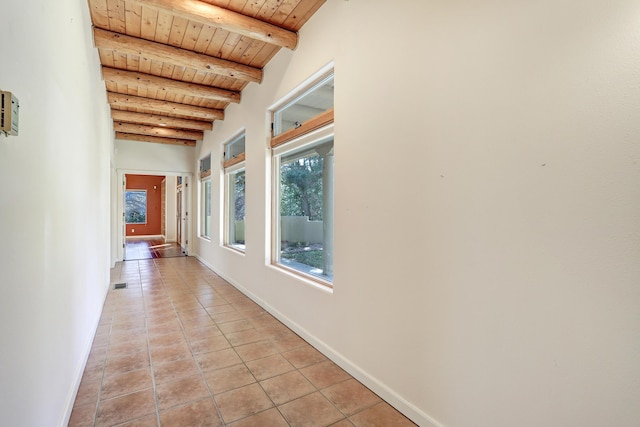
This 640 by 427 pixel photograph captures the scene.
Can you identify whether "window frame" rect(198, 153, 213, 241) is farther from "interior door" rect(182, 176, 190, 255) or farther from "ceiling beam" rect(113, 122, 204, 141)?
"interior door" rect(182, 176, 190, 255)

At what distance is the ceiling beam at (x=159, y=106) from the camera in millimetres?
4789

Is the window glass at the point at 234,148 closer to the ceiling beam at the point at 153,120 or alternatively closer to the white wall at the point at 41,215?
the ceiling beam at the point at 153,120

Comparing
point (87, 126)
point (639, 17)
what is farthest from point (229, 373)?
point (639, 17)

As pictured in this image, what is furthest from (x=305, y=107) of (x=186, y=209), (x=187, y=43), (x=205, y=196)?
(x=186, y=209)

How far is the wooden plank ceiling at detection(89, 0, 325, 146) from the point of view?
266cm

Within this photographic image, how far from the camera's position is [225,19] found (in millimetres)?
2678

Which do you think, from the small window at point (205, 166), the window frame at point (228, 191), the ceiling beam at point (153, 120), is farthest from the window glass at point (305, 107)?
the small window at point (205, 166)

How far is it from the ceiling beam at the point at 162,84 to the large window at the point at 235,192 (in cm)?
63

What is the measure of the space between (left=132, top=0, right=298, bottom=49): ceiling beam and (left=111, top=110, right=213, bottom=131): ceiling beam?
3717 millimetres

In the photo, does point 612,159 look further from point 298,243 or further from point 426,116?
point 298,243

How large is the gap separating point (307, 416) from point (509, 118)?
1956 millimetres

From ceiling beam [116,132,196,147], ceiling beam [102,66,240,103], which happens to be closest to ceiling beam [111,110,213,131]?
ceiling beam [116,132,196,147]

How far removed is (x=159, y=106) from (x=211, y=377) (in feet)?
14.9

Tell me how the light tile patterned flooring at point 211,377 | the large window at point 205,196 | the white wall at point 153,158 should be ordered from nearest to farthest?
the light tile patterned flooring at point 211,377, the large window at point 205,196, the white wall at point 153,158
